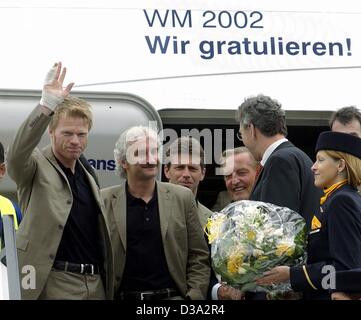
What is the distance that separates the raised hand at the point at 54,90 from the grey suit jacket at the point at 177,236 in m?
0.74

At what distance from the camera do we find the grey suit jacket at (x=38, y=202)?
429cm

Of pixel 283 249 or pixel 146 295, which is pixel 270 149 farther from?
pixel 146 295

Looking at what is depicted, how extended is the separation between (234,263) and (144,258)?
712 mm

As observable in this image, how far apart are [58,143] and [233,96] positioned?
7.04 ft

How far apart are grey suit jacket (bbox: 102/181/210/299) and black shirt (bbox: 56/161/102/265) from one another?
0.58 ft

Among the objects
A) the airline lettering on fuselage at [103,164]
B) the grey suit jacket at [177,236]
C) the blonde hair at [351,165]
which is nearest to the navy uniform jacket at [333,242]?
the blonde hair at [351,165]

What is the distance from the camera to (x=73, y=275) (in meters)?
4.40

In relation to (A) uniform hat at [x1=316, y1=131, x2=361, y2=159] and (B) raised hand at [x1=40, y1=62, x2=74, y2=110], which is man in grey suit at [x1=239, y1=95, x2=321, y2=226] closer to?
(A) uniform hat at [x1=316, y1=131, x2=361, y2=159]

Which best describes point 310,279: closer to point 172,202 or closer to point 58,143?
point 172,202

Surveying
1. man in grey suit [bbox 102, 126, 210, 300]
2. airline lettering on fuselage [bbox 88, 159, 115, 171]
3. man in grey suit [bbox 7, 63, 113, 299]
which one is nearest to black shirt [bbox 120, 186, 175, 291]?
man in grey suit [bbox 102, 126, 210, 300]

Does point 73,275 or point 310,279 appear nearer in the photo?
point 310,279

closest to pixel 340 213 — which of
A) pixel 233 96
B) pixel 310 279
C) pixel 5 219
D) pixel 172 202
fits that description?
pixel 310 279

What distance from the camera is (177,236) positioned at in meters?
4.77

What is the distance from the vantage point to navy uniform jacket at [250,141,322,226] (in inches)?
176
